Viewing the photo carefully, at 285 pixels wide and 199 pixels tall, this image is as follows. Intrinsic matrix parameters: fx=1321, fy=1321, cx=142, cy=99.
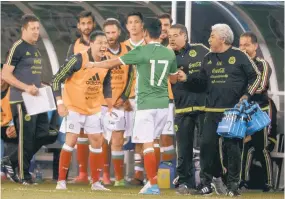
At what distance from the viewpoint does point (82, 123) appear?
1634 centimetres

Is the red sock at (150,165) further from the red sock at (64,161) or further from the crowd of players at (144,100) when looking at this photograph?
the red sock at (64,161)

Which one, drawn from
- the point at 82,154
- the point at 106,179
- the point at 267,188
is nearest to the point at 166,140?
the point at 106,179

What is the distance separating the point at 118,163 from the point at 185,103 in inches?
77.3

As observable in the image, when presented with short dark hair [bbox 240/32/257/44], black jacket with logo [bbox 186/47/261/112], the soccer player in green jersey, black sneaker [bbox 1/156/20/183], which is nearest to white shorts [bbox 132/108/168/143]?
the soccer player in green jersey

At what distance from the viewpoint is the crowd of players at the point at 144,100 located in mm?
15438

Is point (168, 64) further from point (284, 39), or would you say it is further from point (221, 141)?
point (284, 39)

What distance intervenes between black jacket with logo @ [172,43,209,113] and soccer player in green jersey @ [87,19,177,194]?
52 cm

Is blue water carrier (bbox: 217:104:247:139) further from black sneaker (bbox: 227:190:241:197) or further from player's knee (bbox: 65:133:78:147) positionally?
player's knee (bbox: 65:133:78:147)

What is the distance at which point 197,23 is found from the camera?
711 inches

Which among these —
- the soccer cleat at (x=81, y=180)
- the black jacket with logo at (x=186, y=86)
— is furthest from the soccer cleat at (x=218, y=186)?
the soccer cleat at (x=81, y=180)

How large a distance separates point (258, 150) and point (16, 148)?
3.27m

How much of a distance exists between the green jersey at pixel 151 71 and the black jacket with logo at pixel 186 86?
529 mm

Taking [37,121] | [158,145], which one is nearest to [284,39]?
[158,145]

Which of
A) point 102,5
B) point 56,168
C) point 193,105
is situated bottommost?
point 56,168
